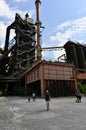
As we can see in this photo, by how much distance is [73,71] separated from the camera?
37656 mm

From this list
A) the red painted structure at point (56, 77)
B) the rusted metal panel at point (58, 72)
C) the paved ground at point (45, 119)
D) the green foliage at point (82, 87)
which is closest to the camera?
the paved ground at point (45, 119)

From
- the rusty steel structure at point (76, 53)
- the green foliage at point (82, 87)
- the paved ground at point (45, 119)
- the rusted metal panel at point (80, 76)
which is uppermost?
the rusty steel structure at point (76, 53)

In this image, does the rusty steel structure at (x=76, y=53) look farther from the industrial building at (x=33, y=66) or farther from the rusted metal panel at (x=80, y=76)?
the rusted metal panel at (x=80, y=76)

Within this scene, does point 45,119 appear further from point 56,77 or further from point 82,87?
point 82,87

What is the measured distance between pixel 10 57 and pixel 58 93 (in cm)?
3246

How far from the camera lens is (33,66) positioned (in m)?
39.1

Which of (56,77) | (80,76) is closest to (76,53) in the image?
(80,76)

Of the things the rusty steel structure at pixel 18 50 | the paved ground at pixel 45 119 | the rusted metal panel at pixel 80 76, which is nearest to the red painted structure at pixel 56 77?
the rusted metal panel at pixel 80 76

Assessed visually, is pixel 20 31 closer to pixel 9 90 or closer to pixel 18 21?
pixel 18 21

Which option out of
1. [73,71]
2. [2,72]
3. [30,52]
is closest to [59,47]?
[30,52]

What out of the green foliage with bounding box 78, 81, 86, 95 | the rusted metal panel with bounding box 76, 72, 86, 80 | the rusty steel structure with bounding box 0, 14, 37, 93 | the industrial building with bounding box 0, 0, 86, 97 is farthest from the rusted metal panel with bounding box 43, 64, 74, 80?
the rusty steel structure with bounding box 0, 14, 37, 93

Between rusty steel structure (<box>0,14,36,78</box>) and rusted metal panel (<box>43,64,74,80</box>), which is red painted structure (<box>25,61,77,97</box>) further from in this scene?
rusty steel structure (<box>0,14,36,78</box>)

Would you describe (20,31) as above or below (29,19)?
below

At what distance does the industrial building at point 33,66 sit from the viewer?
114 feet
